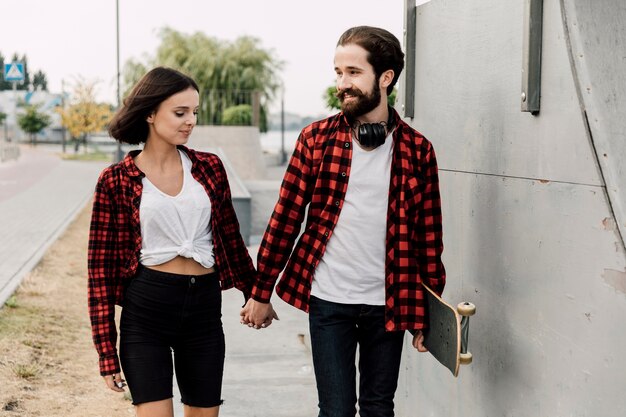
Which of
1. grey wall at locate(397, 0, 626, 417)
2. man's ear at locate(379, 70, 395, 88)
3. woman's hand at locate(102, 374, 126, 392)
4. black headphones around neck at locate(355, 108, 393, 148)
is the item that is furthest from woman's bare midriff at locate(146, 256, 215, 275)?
grey wall at locate(397, 0, 626, 417)

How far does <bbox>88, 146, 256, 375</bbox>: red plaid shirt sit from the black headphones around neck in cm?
62

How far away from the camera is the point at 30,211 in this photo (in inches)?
674

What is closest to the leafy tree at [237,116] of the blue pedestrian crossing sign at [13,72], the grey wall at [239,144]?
the grey wall at [239,144]

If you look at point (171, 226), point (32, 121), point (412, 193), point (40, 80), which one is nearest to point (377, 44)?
point (412, 193)

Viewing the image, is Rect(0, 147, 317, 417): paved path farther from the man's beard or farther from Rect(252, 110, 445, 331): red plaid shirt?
the man's beard

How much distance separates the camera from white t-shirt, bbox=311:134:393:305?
2.95 metres

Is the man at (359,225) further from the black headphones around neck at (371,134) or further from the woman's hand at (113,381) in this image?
the woman's hand at (113,381)

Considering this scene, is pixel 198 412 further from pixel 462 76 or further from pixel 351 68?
pixel 462 76

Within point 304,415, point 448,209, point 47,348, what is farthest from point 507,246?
point 47,348

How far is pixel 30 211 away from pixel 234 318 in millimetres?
10642

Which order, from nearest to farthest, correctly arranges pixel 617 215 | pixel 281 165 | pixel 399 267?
pixel 617 215 < pixel 399 267 < pixel 281 165

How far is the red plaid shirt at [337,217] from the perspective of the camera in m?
2.92

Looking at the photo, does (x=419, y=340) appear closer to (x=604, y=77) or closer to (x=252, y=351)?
(x=604, y=77)

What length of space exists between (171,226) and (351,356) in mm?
782
